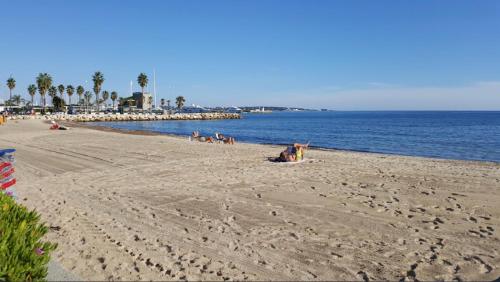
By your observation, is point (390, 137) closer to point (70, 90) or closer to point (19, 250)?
point (19, 250)

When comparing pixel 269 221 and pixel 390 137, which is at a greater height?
pixel 269 221

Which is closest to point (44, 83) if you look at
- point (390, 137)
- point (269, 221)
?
point (390, 137)

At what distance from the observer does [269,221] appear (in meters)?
7.78

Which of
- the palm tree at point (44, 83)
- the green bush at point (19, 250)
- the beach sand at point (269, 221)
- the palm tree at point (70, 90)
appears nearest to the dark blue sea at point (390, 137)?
the beach sand at point (269, 221)

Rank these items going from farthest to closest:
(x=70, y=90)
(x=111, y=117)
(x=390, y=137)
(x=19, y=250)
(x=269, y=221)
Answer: (x=70, y=90)
(x=111, y=117)
(x=390, y=137)
(x=269, y=221)
(x=19, y=250)

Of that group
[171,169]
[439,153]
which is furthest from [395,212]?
[439,153]

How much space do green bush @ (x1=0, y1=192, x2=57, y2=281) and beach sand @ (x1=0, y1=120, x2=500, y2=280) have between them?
104 centimetres

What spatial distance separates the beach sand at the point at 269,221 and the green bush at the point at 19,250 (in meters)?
1.04

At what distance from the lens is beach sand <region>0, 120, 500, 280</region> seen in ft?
17.9

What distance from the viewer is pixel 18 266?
142 inches

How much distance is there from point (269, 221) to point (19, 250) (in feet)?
15.9

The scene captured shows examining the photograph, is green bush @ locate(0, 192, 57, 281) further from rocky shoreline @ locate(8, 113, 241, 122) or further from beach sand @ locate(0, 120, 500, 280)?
rocky shoreline @ locate(8, 113, 241, 122)

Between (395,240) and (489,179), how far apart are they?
7931mm

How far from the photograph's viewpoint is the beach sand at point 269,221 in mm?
5465
